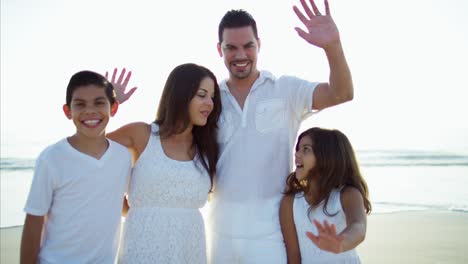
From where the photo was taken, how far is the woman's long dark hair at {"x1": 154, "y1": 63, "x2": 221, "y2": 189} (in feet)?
11.9

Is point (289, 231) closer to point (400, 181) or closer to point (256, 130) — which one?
point (256, 130)

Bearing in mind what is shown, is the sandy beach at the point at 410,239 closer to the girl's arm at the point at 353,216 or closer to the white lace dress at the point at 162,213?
the girl's arm at the point at 353,216

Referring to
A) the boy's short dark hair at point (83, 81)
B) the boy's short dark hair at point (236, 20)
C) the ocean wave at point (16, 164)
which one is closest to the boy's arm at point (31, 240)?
the boy's short dark hair at point (83, 81)

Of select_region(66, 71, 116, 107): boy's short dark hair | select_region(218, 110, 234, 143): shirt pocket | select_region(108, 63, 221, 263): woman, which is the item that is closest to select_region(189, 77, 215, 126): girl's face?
select_region(108, 63, 221, 263): woman

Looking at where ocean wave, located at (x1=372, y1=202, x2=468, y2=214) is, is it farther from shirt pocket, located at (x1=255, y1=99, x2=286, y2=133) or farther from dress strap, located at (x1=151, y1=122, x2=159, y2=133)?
dress strap, located at (x1=151, y1=122, x2=159, y2=133)

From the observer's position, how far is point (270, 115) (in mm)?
3770

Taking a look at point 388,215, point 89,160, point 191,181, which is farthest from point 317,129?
point 388,215

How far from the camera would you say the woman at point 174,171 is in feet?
11.0

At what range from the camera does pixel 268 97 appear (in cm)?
383

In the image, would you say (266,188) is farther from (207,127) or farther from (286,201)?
(207,127)

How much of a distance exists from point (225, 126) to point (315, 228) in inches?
38.5

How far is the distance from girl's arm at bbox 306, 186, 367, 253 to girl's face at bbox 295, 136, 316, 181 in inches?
11.8

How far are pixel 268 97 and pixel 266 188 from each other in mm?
669

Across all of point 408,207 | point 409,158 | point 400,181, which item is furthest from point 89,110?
point 409,158
